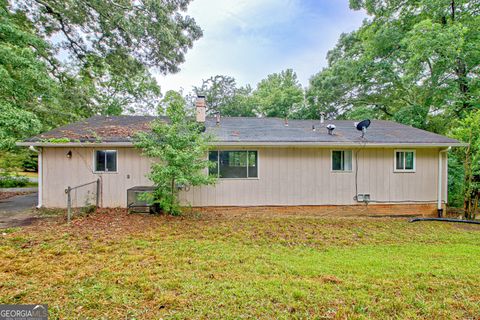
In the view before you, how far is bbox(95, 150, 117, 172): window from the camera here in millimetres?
7520

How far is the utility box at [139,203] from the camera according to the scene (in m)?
6.85

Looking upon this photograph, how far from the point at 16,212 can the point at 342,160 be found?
1036 centimetres

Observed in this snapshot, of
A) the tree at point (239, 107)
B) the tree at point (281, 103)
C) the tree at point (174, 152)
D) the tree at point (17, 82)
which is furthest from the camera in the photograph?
the tree at point (239, 107)

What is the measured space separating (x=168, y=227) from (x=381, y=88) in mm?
13766

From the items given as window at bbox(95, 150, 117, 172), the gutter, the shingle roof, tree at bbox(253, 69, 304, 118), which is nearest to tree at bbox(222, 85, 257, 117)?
tree at bbox(253, 69, 304, 118)

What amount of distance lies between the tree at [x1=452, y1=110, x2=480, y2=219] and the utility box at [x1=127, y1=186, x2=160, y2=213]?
948 centimetres

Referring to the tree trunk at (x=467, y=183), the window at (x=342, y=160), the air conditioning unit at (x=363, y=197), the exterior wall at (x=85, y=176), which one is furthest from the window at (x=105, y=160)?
the tree trunk at (x=467, y=183)

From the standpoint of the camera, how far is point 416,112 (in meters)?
11.6

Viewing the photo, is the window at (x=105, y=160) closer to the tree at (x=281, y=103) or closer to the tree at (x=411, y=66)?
the tree at (x=411, y=66)

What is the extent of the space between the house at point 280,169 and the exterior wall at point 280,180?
0.10ft

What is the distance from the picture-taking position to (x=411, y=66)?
10414 mm

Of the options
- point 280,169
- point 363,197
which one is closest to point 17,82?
point 280,169

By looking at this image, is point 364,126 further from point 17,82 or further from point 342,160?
point 17,82

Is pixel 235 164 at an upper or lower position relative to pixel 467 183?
upper
